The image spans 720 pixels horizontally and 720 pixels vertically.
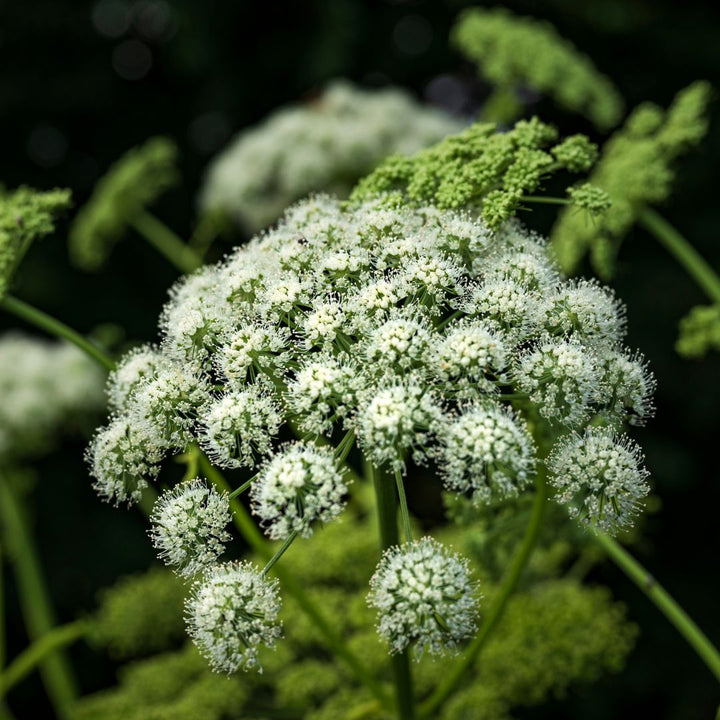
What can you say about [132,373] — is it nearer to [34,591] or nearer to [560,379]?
[560,379]

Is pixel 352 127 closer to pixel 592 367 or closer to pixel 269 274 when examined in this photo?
pixel 269 274

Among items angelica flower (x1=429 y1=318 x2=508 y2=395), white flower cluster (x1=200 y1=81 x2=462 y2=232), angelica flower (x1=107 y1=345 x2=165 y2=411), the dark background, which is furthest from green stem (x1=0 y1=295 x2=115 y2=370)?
the dark background

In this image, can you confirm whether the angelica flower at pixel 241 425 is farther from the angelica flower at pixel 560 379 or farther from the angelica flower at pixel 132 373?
the angelica flower at pixel 560 379

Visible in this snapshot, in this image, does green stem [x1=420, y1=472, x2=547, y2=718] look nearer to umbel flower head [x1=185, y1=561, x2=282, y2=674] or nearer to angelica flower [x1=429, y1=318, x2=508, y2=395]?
angelica flower [x1=429, y1=318, x2=508, y2=395]

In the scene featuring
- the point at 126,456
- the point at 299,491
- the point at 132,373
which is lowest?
the point at 299,491

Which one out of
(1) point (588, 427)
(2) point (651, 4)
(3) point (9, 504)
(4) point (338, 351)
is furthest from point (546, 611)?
(2) point (651, 4)

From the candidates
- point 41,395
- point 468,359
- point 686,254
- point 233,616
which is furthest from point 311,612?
point 41,395
